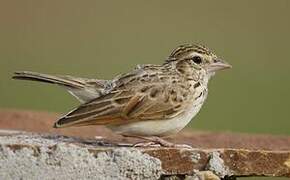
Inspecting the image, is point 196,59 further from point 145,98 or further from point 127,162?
point 127,162

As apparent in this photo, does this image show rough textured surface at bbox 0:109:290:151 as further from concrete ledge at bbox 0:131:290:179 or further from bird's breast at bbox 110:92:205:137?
concrete ledge at bbox 0:131:290:179

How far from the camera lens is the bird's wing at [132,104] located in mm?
9523

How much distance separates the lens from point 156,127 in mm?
9828

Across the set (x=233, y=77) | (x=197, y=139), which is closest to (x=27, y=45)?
(x=233, y=77)

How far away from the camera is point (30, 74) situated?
10211mm

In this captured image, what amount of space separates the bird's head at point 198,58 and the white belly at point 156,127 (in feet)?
2.03

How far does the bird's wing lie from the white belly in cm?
5

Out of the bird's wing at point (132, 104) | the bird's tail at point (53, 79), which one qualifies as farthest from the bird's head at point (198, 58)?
the bird's tail at point (53, 79)

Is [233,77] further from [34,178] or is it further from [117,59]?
[34,178]

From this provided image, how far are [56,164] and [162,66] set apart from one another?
2.07 meters

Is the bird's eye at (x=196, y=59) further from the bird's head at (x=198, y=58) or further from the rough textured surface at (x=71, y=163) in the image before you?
the rough textured surface at (x=71, y=163)

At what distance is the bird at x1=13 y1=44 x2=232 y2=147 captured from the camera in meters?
9.60

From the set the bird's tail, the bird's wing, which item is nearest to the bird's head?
the bird's wing

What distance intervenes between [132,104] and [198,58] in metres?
1.07
